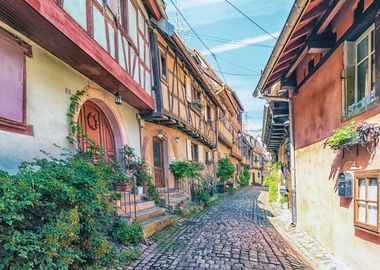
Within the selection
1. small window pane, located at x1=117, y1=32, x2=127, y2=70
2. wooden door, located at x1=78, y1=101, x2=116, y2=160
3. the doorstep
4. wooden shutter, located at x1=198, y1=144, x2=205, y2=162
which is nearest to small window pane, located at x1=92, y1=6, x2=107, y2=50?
small window pane, located at x1=117, y1=32, x2=127, y2=70

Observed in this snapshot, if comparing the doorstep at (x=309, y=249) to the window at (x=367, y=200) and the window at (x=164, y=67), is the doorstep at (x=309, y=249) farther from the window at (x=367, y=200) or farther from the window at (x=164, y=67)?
the window at (x=164, y=67)

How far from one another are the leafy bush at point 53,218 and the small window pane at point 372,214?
3.49m

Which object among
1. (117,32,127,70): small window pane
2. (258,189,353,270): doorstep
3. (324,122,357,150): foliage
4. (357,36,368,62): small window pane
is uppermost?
(117,32,127,70): small window pane

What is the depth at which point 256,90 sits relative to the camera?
268 inches

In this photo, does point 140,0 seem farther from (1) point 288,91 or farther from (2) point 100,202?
(2) point 100,202

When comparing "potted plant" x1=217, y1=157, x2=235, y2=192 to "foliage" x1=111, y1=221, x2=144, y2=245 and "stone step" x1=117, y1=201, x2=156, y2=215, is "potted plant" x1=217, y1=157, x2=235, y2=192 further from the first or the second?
"foliage" x1=111, y1=221, x2=144, y2=245

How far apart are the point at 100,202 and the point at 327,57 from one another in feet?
14.4

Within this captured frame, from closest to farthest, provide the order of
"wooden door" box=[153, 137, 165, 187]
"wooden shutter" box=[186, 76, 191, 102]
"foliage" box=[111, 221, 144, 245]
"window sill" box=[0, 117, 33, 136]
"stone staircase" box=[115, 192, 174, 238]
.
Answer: "window sill" box=[0, 117, 33, 136] → "foliage" box=[111, 221, 144, 245] → "stone staircase" box=[115, 192, 174, 238] → "wooden door" box=[153, 137, 165, 187] → "wooden shutter" box=[186, 76, 191, 102]

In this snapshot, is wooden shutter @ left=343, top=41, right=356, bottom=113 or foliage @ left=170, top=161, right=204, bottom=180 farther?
foliage @ left=170, top=161, right=204, bottom=180

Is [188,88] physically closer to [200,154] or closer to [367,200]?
[200,154]

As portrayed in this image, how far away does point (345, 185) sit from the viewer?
3852 millimetres

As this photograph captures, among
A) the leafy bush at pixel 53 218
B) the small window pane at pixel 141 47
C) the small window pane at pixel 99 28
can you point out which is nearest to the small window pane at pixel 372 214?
the leafy bush at pixel 53 218

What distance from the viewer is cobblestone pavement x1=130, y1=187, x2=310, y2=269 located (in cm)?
433

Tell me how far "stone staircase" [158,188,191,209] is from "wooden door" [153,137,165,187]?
16.1 inches
